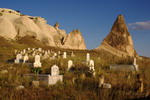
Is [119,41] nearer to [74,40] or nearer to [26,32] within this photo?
[26,32]

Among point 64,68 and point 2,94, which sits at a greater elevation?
point 64,68

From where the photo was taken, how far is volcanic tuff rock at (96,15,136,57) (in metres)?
35.5

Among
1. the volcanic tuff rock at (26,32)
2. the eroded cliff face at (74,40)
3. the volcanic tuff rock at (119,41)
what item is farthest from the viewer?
the eroded cliff face at (74,40)

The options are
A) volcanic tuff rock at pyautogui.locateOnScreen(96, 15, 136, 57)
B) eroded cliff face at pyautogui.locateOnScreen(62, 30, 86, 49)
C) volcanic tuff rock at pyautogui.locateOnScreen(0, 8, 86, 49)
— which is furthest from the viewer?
eroded cliff face at pyautogui.locateOnScreen(62, 30, 86, 49)

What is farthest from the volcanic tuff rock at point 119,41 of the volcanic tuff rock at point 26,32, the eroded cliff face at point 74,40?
the eroded cliff face at point 74,40

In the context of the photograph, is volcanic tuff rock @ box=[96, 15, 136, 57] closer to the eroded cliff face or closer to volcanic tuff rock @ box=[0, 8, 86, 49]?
volcanic tuff rock @ box=[0, 8, 86, 49]

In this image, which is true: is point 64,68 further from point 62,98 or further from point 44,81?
point 62,98

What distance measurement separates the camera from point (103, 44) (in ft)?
117

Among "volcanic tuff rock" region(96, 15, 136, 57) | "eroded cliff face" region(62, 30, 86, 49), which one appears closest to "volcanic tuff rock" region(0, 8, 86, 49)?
"eroded cliff face" region(62, 30, 86, 49)

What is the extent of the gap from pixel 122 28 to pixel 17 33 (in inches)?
1174

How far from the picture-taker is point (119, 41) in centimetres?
3672

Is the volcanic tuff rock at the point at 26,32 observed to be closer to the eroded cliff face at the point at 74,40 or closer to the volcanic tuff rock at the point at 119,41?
the eroded cliff face at the point at 74,40

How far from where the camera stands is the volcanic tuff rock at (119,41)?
35469 millimetres

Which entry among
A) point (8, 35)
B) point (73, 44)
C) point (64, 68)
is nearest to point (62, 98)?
point (64, 68)
